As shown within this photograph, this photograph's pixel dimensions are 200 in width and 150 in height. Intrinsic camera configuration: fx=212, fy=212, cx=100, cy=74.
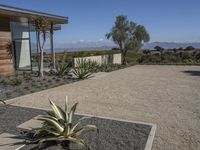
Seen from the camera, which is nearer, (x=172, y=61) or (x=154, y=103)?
(x=154, y=103)

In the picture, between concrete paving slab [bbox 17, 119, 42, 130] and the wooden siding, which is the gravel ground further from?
the wooden siding

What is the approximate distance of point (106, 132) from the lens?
3.95 meters

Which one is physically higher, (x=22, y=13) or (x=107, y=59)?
(x=22, y=13)

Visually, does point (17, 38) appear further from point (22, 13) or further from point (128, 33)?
point (128, 33)

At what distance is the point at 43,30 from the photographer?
36.6 ft

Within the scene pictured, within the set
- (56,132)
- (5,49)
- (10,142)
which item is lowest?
(10,142)

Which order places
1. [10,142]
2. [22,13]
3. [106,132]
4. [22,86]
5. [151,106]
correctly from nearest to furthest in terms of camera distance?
1. [10,142]
2. [106,132]
3. [151,106]
4. [22,86]
5. [22,13]

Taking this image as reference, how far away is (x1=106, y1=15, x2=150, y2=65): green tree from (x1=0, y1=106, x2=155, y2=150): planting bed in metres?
16.4

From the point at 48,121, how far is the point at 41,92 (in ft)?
15.2

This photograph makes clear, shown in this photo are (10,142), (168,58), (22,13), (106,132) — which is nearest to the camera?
(10,142)

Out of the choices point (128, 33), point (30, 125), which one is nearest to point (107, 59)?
point (128, 33)

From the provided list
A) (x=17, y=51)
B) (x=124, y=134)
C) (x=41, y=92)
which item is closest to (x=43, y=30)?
(x=17, y=51)

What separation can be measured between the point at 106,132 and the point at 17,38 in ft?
34.4

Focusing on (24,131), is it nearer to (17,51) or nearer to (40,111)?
(40,111)
